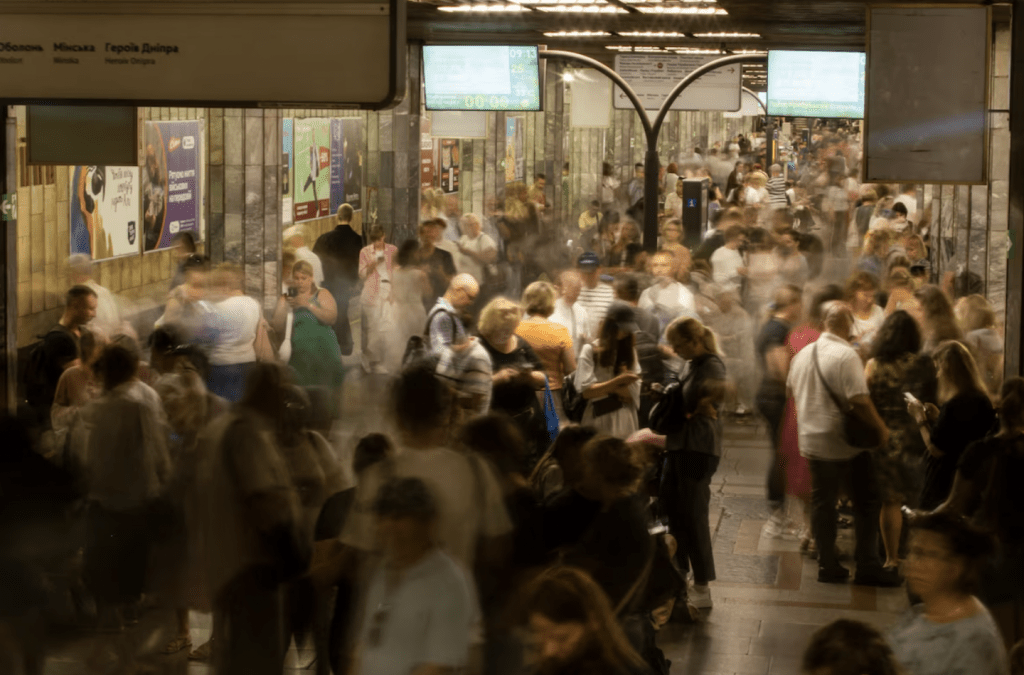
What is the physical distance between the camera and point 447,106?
15.8m

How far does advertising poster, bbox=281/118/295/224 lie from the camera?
20891mm

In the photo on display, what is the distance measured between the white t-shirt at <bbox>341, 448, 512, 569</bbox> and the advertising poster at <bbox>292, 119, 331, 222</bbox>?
16.8m

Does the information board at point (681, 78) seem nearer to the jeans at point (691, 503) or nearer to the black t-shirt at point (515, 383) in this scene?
the black t-shirt at point (515, 383)

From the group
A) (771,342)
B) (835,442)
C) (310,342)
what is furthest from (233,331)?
(835,442)

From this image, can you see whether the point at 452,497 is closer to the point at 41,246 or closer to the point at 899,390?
the point at 899,390

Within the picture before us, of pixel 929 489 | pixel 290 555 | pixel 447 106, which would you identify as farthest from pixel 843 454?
pixel 447 106

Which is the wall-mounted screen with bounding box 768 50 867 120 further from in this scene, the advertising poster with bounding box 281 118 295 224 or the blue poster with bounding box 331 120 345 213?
the blue poster with bounding box 331 120 345 213

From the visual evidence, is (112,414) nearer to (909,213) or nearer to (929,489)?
(929,489)

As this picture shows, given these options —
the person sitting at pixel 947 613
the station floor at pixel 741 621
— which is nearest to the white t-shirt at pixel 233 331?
the station floor at pixel 741 621

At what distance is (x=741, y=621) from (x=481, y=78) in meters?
9.40

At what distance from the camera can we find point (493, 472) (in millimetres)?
5441

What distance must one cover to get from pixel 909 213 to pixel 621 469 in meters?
15.7

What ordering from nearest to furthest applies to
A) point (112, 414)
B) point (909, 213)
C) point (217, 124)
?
point (112, 414) → point (217, 124) → point (909, 213)

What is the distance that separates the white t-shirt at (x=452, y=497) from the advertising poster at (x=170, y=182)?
42.2 ft
